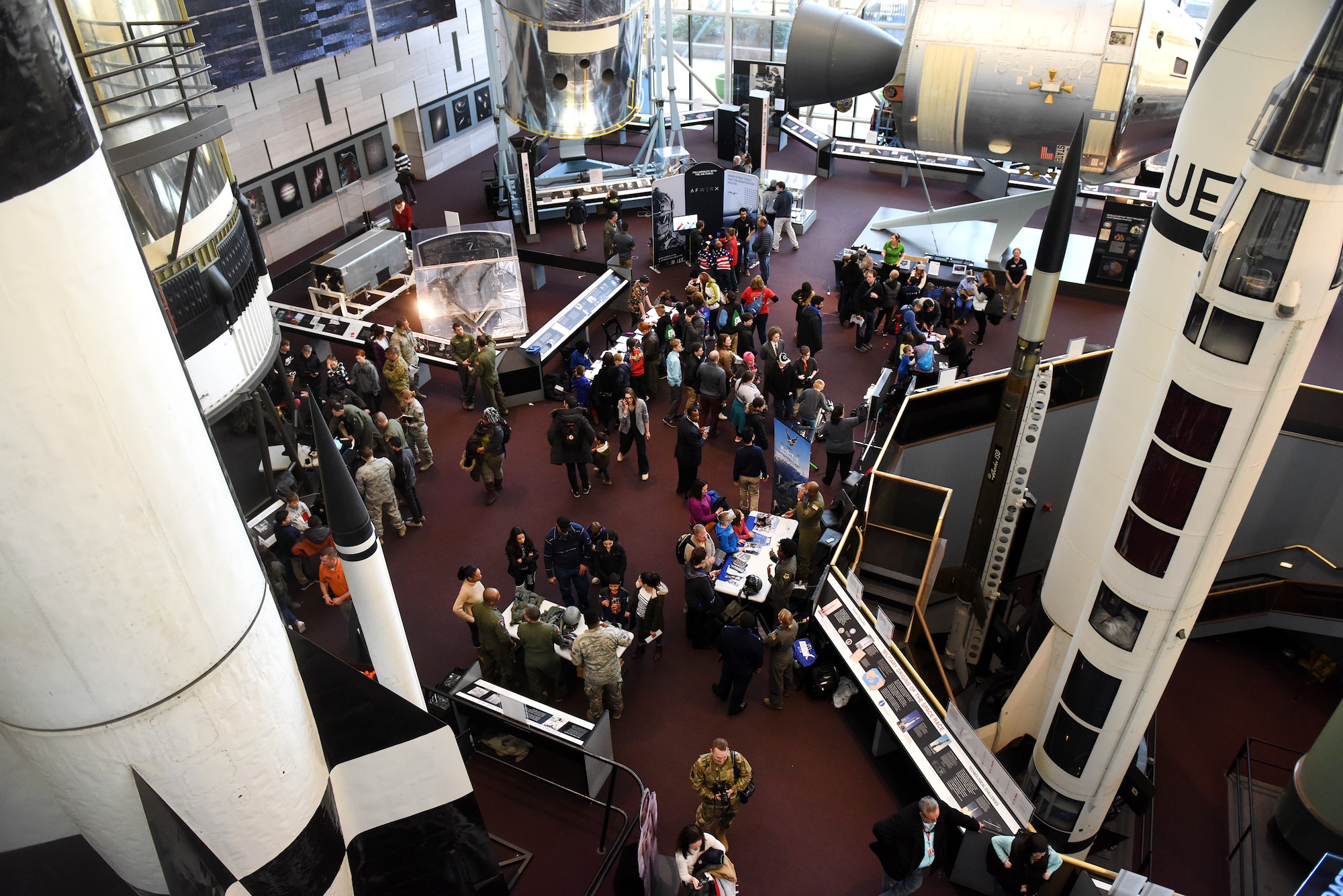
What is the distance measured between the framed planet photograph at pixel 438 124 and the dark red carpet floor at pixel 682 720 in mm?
10868

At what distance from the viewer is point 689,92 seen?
984 inches

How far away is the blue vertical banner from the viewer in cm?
1007

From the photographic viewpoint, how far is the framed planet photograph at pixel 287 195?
58.1 feet

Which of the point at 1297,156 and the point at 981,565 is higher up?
the point at 1297,156

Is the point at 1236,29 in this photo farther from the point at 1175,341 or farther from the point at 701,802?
the point at 701,802

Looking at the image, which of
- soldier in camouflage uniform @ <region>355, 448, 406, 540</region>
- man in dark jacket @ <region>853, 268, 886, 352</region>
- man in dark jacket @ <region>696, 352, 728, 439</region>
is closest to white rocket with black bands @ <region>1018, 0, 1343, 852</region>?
man in dark jacket @ <region>696, 352, 728, 439</region>

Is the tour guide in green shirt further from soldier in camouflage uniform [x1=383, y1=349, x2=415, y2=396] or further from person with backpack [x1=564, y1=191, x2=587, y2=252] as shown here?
soldier in camouflage uniform [x1=383, y1=349, x2=415, y2=396]

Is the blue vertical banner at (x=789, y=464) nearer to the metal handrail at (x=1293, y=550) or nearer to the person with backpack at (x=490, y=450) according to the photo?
the person with backpack at (x=490, y=450)

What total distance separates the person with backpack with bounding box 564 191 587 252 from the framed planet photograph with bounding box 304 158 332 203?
17.0 feet

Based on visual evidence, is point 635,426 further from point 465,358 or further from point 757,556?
point 465,358

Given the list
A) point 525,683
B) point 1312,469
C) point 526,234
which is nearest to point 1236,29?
point 1312,469

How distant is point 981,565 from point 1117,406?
112 inches

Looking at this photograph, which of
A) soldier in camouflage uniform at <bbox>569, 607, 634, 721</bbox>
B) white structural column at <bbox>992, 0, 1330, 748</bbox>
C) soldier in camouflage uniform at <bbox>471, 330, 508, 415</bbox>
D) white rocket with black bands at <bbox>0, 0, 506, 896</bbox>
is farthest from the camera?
soldier in camouflage uniform at <bbox>471, 330, 508, 415</bbox>

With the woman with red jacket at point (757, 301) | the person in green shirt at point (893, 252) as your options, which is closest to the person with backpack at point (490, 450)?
the woman with red jacket at point (757, 301)
